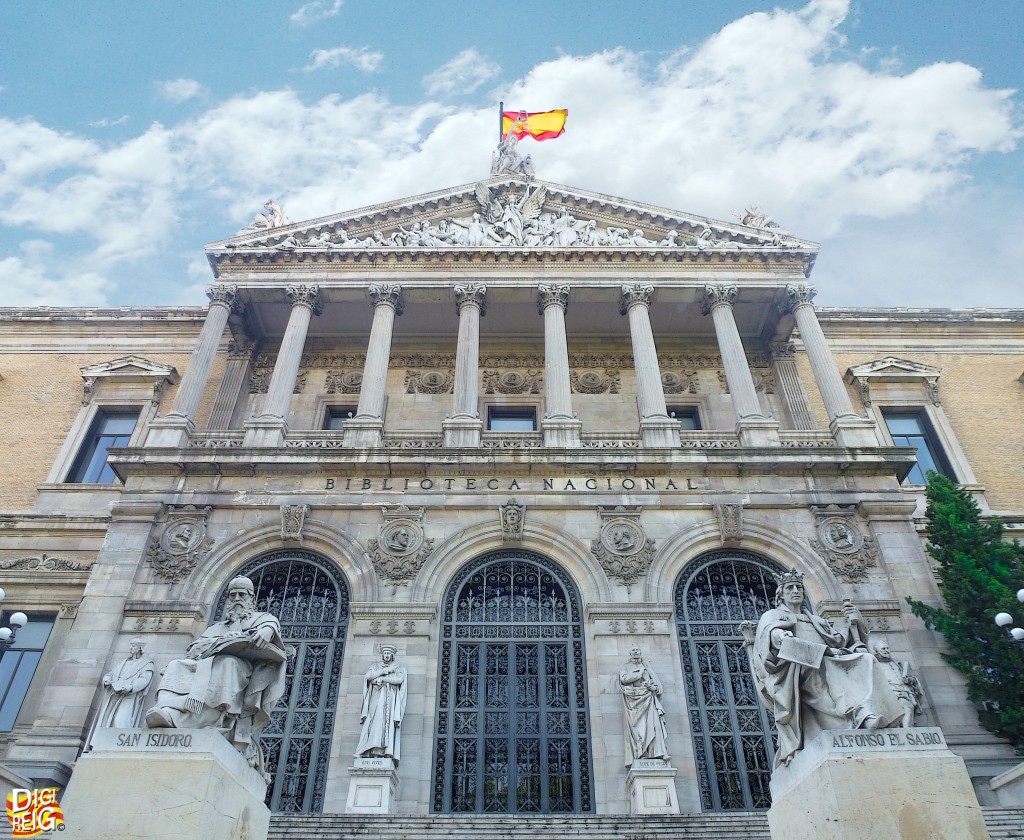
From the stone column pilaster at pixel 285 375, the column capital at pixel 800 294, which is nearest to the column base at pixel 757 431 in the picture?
the column capital at pixel 800 294

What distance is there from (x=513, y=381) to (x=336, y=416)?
506cm

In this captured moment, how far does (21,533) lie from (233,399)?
595 cm

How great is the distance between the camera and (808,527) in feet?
58.4

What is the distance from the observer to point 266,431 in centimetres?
1938

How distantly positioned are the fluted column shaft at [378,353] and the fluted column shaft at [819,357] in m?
10.4

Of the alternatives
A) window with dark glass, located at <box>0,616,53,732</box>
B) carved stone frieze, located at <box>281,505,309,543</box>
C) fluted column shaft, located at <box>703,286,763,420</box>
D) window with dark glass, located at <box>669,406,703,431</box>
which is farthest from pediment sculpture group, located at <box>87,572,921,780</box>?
window with dark glass, located at <box>669,406,703,431</box>

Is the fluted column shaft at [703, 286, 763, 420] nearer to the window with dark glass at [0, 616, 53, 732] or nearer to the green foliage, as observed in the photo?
the green foliage

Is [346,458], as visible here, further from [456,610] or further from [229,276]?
[229,276]

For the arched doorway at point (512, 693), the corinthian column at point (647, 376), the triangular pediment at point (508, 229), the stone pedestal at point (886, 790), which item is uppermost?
the triangular pediment at point (508, 229)

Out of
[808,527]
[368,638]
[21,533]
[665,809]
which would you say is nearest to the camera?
[665,809]

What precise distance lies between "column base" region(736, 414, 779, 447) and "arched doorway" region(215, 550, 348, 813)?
9404 mm

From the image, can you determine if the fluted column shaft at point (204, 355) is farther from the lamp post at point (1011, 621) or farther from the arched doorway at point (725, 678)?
the lamp post at point (1011, 621)

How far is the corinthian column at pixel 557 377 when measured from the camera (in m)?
19.2

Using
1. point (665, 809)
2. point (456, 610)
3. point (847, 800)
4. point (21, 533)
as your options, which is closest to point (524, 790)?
point (665, 809)
